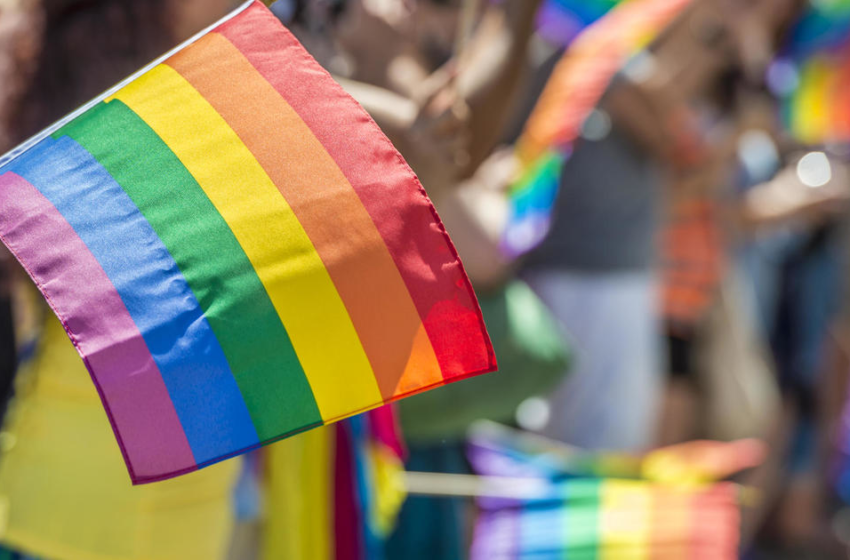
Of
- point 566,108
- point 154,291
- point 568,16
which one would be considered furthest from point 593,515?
point 154,291

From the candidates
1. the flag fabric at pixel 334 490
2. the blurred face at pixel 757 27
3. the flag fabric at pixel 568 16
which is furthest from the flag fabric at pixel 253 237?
the blurred face at pixel 757 27

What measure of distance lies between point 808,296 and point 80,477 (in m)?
3.28

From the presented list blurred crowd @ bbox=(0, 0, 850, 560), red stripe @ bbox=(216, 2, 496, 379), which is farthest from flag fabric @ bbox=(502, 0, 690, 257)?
red stripe @ bbox=(216, 2, 496, 379)

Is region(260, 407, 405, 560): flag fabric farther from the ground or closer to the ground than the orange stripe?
closer to the ground

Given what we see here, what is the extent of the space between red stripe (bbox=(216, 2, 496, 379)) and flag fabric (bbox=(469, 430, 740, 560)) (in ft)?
3.68

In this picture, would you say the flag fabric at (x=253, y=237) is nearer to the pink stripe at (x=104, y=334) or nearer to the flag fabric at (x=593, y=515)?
the pink stripe at (x=104, y=334)

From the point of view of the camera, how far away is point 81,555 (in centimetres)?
138

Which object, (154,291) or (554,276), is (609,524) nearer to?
(554,276)

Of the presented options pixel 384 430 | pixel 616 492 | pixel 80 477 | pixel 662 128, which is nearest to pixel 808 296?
pixel 662 128

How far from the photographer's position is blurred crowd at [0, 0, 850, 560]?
55.2 inches

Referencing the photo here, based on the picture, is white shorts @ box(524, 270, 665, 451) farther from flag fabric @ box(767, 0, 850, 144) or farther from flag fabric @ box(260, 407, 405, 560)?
flag fabric @ box(260, 407, 405, 560)

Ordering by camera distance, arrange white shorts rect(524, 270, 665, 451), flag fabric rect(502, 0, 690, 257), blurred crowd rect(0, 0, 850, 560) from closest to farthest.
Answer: blurred crowd rect(0, 0, 850, 560) < flag fabric rect(502, 0, 690, 257) < white shorts rect(524, 270, 665, 451)

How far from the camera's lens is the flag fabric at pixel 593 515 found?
2.14m

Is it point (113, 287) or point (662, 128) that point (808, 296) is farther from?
point (113, 287)
